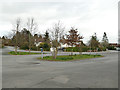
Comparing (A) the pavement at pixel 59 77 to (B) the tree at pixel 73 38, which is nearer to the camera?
(A) the pavement at pixel 59 77

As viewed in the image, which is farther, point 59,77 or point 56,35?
point 56,35

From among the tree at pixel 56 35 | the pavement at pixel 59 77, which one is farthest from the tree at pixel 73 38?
the pavement at pixel 59 77

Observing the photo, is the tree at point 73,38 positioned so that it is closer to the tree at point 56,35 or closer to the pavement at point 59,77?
the tree at point 56,35

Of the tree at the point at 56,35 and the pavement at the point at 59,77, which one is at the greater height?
the tree at the point at 56,35

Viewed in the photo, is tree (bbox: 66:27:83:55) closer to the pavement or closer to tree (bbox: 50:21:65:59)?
tree (bbox: 50:21:65:59)

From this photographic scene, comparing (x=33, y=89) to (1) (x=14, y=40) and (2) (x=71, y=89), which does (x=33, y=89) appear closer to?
(2) (x=71, y=89)

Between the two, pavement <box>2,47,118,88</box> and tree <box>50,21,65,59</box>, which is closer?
pavement <box>2,47,118,88</box>

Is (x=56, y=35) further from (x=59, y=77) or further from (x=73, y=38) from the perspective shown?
(x=59, y=77)

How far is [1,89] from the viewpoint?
4.57 metres

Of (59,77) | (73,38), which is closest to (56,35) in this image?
(73,38)

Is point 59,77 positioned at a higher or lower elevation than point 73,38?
lower

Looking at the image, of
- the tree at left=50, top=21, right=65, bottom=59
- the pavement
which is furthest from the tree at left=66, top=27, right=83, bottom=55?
the pavement

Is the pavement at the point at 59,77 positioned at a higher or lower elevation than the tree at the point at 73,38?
lower

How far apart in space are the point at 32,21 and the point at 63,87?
2548 centimetres
